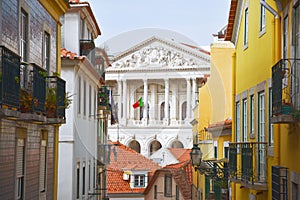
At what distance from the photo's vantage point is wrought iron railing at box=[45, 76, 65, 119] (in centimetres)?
1314

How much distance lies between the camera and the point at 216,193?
72.5 feet

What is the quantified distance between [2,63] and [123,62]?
60041mm

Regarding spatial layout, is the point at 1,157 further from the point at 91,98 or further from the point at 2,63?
the point at 91,98

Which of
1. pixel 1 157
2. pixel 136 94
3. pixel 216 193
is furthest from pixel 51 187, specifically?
pixel 136 94

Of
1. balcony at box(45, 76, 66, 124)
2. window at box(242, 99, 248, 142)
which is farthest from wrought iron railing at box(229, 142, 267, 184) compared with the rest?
balcony at box(45, 76, 66, 124)

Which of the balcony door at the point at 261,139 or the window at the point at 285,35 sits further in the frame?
the balcony door at the point at 261,139

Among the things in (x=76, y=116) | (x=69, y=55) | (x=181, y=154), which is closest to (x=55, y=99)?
(x=69, y=55)

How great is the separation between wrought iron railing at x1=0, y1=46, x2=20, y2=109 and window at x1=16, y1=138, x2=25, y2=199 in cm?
253

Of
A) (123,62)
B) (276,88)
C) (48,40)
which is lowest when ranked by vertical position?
(276,88)

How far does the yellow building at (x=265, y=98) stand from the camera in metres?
10.5

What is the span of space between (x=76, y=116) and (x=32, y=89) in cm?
830

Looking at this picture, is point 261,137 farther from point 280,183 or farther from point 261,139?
point 280,183

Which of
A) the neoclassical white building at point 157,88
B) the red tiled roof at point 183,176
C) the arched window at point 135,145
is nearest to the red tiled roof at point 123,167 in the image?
the red tiled roof at point 183,176

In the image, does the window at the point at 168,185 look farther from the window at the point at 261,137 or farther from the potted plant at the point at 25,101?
the potted plant at the point at 25,101
